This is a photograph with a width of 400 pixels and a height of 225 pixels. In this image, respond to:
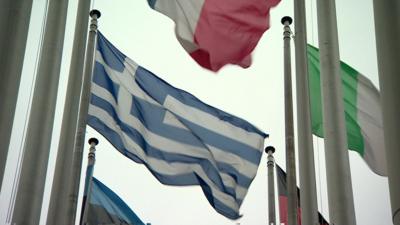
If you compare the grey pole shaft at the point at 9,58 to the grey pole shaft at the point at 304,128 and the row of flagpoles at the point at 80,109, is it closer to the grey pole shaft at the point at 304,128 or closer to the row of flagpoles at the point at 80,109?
the row of flagpoles at the point at 80,109

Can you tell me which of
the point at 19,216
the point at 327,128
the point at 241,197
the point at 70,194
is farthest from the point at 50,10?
the point at 241,197

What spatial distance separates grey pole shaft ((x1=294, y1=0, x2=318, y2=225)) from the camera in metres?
18.2

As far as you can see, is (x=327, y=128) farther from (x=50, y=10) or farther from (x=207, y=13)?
(x=50, y=10)

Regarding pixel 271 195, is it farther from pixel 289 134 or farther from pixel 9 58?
pixel 9 58

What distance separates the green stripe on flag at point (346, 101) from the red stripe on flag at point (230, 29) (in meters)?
3.70

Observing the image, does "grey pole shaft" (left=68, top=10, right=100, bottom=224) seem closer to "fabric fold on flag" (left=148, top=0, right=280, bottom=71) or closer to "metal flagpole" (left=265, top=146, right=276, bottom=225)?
"fabric fold on flag" (left=148, top=0, right=280, bottom=71)

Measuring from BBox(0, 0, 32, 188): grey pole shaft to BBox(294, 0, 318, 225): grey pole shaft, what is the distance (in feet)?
31.9

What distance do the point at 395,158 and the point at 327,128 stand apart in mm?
8268

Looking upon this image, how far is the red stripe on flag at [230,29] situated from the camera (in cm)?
1955

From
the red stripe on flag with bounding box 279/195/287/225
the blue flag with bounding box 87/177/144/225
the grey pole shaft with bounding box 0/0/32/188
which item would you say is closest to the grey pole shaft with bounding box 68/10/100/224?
the blue flag with bounding box 87/177/144/225

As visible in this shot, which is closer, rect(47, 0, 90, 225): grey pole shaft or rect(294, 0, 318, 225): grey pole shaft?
rect(47, 0, 90, 225): grey pole shaft

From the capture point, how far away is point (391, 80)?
923 cm

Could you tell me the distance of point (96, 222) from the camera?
22.7 m

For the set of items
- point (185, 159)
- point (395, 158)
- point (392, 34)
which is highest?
point (185, 159)
